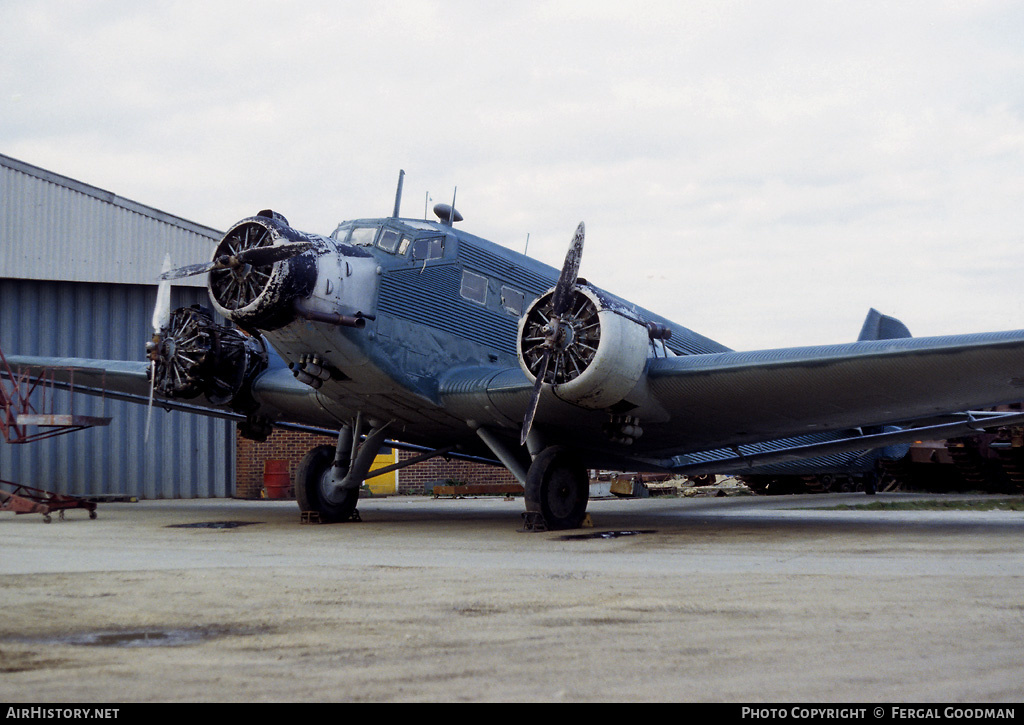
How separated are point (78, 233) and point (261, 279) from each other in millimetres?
13646

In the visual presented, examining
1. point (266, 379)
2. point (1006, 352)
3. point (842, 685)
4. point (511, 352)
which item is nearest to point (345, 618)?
point (842, 685)

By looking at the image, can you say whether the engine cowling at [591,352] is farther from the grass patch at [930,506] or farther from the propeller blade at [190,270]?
the grass patch at [930,506]

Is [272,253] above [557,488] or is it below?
above

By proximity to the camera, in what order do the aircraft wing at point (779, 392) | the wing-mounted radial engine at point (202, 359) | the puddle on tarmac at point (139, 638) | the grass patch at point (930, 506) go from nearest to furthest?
the puddle on tarmac at point (139, 638)
the aircraft wing at point (779, 392)
the wing-mounted radial engine at point (202, 359)
the grass patch at point (930, 506)

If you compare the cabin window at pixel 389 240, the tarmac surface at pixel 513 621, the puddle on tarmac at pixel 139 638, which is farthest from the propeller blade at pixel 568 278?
the puddle on tarmac at pixel 139 638

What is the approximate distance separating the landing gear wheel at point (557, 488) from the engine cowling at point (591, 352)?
1.26 m

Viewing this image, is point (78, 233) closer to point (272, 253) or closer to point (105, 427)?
point (105, 427)

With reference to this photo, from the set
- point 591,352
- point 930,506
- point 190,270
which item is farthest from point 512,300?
point 930,506

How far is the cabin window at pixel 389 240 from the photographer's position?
12195 mm

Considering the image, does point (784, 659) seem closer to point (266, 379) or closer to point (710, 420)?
point (710, 420)

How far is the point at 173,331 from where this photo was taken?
46.0 ft

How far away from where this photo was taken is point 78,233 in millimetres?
22172

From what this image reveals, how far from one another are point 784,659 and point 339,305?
835 cm

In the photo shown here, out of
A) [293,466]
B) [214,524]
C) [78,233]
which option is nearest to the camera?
[214,524]
